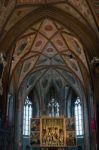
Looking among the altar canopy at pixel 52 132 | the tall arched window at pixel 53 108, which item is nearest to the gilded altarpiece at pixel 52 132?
the altar canopy at pixel 52 132

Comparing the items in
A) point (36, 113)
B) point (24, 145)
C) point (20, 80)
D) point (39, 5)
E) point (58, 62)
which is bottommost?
point (24, 145)

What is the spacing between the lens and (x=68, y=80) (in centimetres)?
2409

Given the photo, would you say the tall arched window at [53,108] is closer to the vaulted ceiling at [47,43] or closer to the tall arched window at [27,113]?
the vaulted ceiling at [47,43]

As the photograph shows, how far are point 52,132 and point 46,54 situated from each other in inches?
259

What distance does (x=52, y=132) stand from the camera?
2066cm

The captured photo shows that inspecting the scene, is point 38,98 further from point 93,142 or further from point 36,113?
point 93,142

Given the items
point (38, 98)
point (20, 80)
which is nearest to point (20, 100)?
point (20, 80)

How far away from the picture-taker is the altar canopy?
65.7ft

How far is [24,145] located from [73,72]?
8.69 meters

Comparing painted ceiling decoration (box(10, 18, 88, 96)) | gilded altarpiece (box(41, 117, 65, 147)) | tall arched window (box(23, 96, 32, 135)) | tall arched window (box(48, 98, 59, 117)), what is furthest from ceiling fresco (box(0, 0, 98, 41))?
tall arched window (box(48, 98, 59, 117))

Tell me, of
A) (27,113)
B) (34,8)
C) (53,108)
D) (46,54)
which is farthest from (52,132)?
(34,8)

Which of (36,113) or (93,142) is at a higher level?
(36,113)

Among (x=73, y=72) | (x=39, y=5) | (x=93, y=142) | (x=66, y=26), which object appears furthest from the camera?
(x=73, y=72)

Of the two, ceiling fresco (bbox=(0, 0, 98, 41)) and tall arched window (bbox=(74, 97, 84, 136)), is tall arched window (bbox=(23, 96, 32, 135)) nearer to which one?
tall arched window (bbox=(74, 97, 84, 136))
